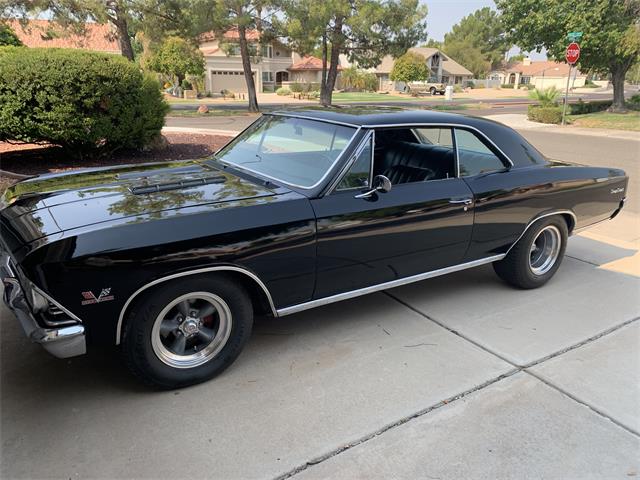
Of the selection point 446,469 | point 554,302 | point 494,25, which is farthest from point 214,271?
point 494,25

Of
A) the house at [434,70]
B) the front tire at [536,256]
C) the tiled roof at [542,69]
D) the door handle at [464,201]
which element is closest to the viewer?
the door handle at [464,201]

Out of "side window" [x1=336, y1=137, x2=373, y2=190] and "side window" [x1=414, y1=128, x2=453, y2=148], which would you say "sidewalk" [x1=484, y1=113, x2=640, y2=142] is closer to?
"side window" [x1=414, y1=128, x2=453, y2=148]

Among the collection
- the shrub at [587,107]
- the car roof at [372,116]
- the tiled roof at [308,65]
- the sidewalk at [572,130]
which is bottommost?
the sidewalk at [572,130]

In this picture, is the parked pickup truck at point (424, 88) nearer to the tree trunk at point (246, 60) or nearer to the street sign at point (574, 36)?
the tree trunk at point (246, 60)

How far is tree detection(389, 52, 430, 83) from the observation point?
188 ft

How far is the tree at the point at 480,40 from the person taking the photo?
8881 centimetres

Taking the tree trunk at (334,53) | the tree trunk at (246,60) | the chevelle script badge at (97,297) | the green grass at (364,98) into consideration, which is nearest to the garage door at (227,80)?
the green grass at (364,98)

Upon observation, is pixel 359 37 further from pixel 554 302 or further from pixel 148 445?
pixel 148 445

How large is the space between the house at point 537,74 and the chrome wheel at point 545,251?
90.1 metres

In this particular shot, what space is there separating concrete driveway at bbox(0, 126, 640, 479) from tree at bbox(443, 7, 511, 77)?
9325 cm

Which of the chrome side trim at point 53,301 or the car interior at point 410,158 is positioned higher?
the car interior at point 410,158

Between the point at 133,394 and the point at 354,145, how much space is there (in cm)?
212

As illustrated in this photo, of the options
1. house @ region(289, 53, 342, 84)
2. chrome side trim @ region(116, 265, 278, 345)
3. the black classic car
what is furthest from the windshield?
house @ region(289, 53, 342, 84)

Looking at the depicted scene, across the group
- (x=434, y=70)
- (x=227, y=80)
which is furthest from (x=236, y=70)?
(x=434, y=70)
